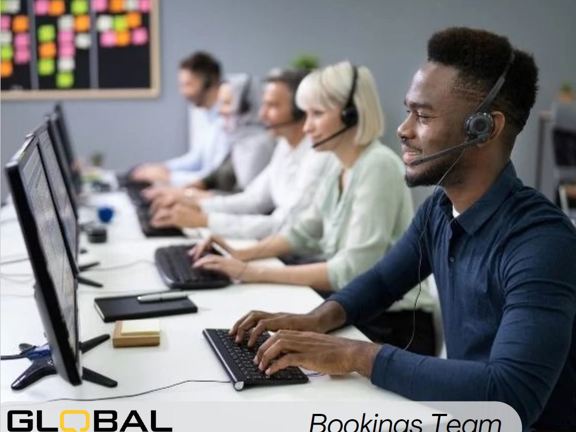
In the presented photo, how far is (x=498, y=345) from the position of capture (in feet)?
3.31

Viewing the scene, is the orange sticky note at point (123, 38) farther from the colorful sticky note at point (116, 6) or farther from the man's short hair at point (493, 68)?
the man's short hair at point (493, 68)

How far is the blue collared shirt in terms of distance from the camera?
0.98 m

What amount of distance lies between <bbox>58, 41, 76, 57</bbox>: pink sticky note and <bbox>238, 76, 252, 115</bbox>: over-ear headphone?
65.1 inches

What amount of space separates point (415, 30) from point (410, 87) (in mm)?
2239

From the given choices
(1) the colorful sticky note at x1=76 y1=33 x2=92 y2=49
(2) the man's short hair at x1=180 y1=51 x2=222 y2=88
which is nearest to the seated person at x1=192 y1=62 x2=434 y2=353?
(2) the man's short hair at x1=180 y1=51 x2=222 y2=88

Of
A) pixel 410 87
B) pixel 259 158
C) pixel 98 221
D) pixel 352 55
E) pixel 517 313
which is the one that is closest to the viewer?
pixel 517 313

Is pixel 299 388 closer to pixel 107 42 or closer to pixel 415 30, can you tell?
pixel 415 30

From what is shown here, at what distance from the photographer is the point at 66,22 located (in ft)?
14.9

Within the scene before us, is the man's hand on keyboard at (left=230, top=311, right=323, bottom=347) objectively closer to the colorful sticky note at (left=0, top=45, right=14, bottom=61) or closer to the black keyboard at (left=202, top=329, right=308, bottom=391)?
the black keyboard at (left=202, top=329, right=308, bottom=391)

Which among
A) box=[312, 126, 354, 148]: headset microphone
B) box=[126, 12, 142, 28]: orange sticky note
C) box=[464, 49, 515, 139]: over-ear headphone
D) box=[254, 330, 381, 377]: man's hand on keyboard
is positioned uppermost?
box=[126, 12, 142, 28]: orange sticky note

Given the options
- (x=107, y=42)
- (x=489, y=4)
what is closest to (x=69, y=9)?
(x=107, y=42)

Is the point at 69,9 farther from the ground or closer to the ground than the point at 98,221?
farther from the ground

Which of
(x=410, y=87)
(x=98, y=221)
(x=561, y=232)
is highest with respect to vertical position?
(x=410, y=87)

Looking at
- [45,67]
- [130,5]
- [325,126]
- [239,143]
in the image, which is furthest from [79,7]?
Result: [325,126]
